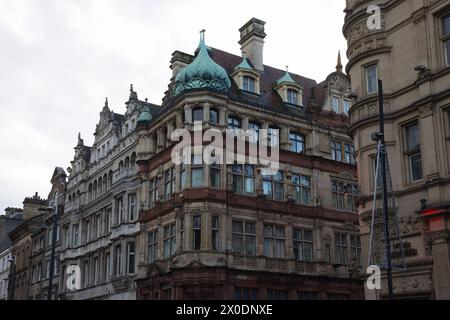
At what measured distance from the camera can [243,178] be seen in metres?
37.1

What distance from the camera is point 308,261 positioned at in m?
38.2

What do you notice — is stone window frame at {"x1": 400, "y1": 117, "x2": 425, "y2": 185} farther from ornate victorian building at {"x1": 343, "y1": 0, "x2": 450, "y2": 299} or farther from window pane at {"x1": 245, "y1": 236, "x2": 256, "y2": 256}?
window pane at {"x1": 245, "y1": 236, "x2": 256, "y2": 256}

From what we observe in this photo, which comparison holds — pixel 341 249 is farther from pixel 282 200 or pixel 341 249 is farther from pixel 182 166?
pixel 182 166

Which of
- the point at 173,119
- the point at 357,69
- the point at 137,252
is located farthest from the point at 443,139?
the point at 137,252

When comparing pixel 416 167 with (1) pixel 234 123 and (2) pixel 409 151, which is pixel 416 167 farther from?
(1) pixel 234 123

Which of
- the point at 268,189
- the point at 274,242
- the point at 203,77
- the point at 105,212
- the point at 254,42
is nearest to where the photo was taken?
the point at 203,77

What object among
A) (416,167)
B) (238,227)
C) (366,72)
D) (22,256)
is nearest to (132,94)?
(238,227)

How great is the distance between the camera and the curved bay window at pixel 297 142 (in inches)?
1593

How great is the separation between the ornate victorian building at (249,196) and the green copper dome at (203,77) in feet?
0.22

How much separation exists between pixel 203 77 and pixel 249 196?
7519mm

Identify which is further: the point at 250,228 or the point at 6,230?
the point at 6,230

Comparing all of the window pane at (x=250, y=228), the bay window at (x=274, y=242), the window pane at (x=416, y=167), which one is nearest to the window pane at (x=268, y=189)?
the bay window at (x=274, y=242)

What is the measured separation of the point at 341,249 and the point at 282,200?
551 centimetres

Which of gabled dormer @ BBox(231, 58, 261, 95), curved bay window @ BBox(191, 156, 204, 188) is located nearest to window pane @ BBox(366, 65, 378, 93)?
curved bay window @ BBox(191, 156, 204, 188)
